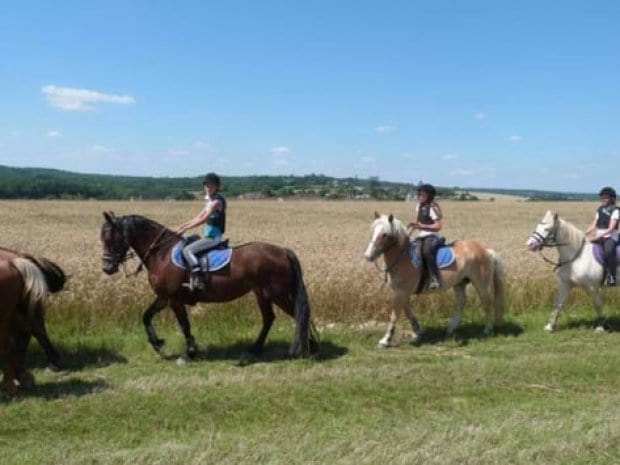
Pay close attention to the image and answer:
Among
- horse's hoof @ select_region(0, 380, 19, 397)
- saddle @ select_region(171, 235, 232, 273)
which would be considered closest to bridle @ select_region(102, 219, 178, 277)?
saddle @ select_region(171, 235, 232, 273)

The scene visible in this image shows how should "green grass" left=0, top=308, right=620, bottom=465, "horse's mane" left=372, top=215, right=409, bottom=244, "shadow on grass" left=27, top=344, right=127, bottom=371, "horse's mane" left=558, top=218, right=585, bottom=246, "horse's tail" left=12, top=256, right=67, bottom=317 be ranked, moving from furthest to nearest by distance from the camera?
"horse's mane" left=558, top=218, right=585, bottom=246
"horse's mane" left=372, top=215, right=409, bottom=244
"shadow on grass" left=27, top=344, right=127, bottom=371
"horse's tail" left=12, top=256, right=67, bottom=317
"green grass" left=0, top=308, right=620, bottom=465

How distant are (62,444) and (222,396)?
1828mm

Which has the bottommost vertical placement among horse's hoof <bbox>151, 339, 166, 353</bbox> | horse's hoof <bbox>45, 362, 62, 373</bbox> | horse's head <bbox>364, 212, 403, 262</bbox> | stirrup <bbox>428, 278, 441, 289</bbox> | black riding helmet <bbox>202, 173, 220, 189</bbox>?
horse's hoof <bbox>45, 362, 62, 373</bbox>

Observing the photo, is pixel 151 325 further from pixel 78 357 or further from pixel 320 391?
pixel 320 391

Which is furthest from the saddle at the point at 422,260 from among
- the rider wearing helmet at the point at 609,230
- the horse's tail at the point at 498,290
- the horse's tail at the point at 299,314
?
the rider wearing helmet at the point at 609,230

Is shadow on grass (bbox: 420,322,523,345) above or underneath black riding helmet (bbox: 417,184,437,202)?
underneath

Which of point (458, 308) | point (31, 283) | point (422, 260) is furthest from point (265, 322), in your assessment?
point (458, 308)

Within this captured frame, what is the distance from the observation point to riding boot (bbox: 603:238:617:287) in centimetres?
1025

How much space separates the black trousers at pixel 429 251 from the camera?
977 centimetres

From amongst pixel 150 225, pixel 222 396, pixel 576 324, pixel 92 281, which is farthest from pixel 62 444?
pixel 576 324

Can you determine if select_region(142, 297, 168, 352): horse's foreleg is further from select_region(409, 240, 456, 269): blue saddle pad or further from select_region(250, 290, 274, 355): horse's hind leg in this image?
select_region(409, 240, 456, 269): blue saddle pad

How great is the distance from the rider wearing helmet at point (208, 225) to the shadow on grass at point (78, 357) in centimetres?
152

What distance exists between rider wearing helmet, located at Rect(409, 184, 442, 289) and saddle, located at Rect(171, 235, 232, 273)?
3.12m

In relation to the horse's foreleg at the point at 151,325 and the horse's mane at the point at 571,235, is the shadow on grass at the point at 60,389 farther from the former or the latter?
the horse's mane at the point at 571,235
